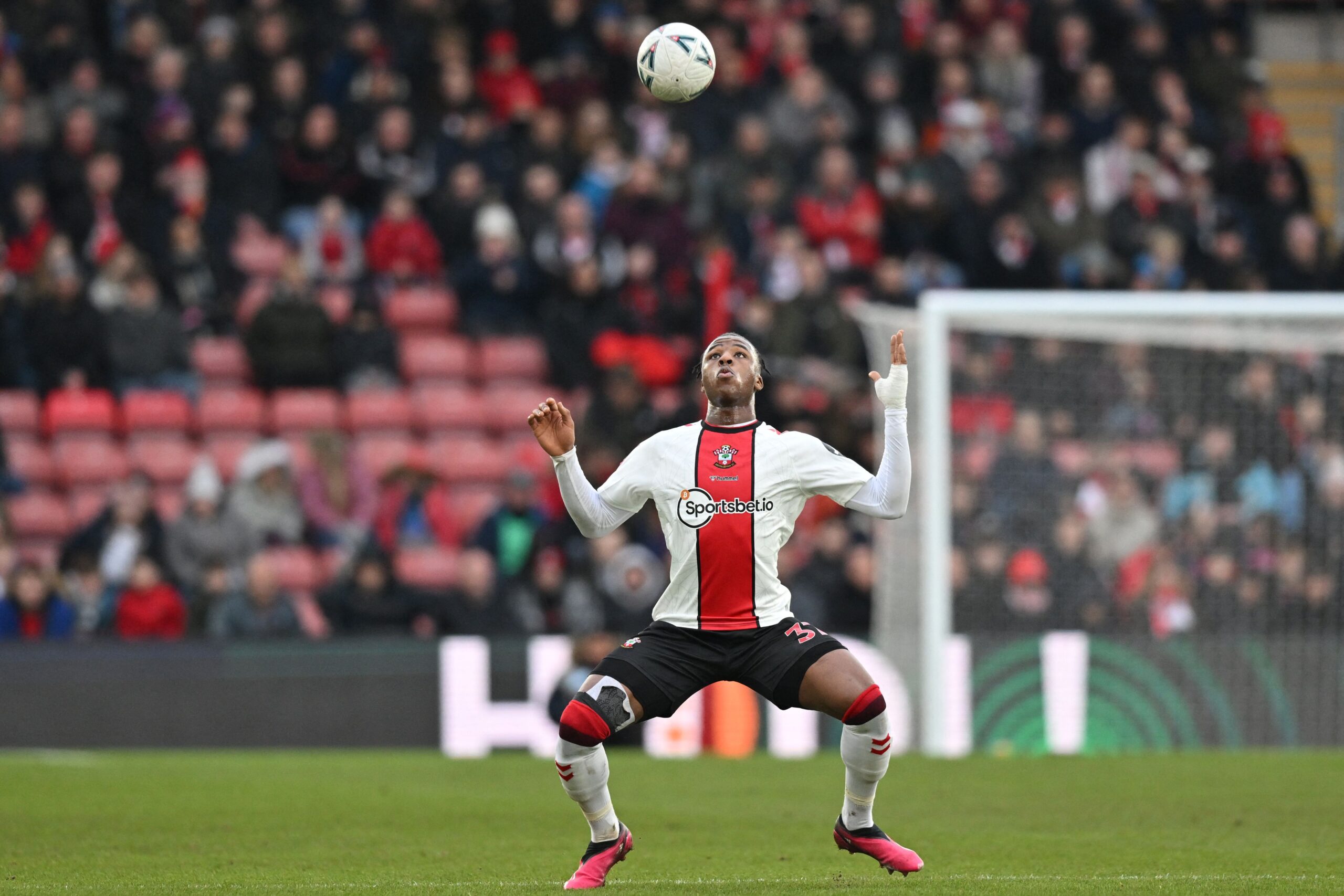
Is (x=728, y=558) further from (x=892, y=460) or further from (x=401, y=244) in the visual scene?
(x=401, y=244)

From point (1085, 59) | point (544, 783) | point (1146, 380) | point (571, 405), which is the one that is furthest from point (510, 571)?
point (1085, 59)

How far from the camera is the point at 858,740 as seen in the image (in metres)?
7.94

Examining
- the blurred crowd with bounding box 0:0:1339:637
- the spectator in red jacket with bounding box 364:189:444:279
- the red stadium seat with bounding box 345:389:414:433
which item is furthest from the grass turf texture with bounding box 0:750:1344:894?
the spectator in red jacket with bounding box 364:189:444:279

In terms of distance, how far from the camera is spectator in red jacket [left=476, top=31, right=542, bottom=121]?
806 inches

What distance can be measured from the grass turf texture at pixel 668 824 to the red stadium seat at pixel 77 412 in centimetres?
363

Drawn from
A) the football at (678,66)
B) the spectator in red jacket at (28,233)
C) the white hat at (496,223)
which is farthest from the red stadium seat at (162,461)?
the football at (678,66)

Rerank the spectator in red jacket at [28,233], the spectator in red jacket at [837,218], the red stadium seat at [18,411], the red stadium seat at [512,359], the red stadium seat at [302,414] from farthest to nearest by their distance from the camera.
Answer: the spectator in red jacket at [837,218], the red stadium seat at [512,359], the spectator in red jacket at [28,233], the red stadium seat at [302,414], the red stadium seat at [18,411]

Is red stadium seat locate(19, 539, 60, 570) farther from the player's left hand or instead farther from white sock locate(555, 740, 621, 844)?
the player's left hand

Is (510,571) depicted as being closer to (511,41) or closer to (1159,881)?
(511,41)

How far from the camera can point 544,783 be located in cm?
1334

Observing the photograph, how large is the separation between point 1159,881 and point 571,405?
11.1 meters

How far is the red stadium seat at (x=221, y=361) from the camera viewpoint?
61.9 feet

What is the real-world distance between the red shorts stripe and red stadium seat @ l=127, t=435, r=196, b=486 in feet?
35.3

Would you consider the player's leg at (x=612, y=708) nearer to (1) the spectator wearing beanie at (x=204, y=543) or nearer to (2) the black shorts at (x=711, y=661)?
(2) the black shorts at (x=711, y=661)
